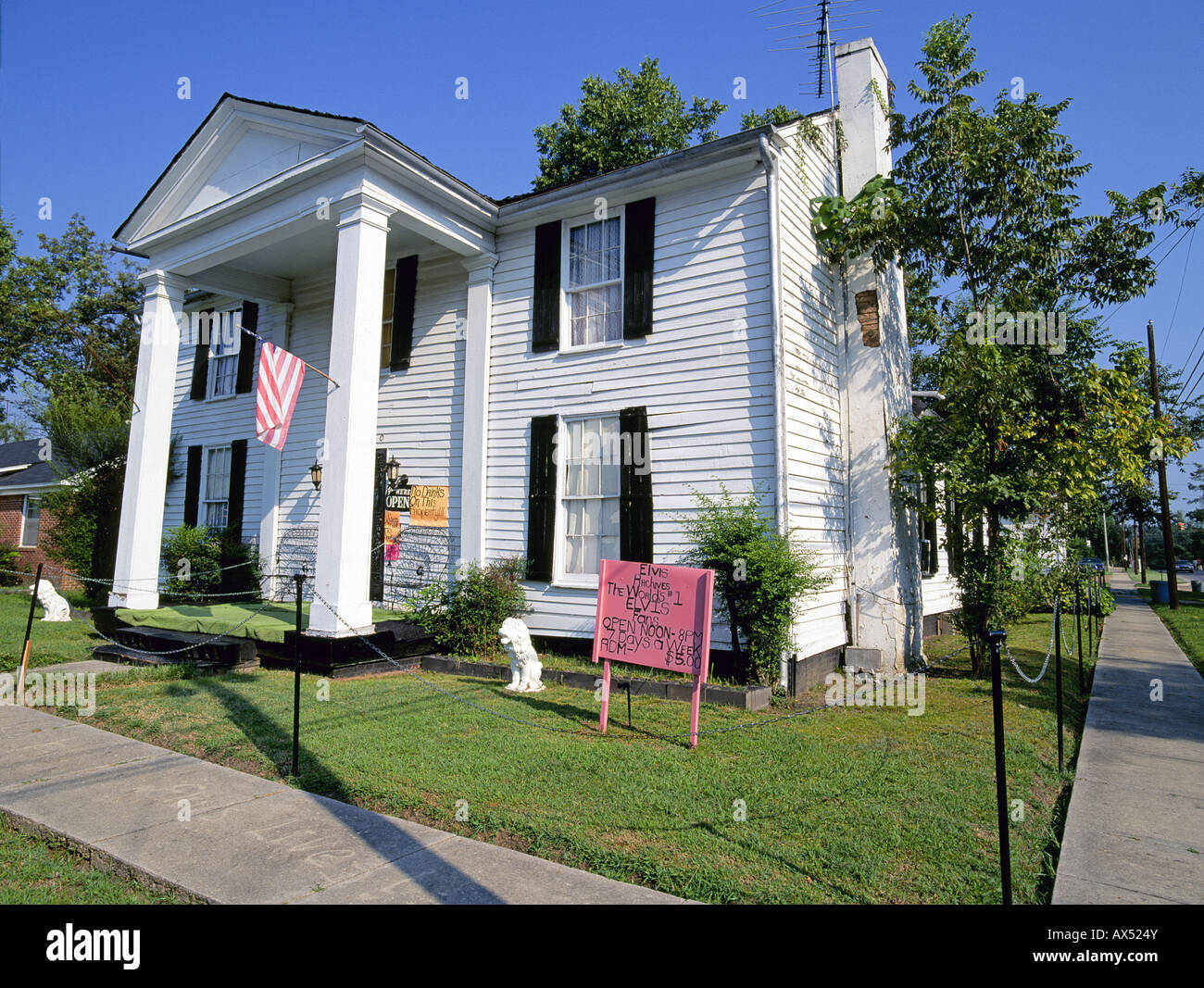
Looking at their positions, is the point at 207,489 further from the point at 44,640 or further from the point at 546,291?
the point at 546,291

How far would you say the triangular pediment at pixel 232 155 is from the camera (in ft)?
34.4

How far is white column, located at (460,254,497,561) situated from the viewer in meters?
11.1

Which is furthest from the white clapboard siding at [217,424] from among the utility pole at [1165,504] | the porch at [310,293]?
the utility pole at [1165,504]

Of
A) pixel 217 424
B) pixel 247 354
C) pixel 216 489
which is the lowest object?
pixel 216 489

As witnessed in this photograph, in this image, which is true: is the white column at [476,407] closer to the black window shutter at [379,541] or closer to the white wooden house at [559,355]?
the white wooden house at [559,355]

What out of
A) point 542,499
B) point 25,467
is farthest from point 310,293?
point 25,467

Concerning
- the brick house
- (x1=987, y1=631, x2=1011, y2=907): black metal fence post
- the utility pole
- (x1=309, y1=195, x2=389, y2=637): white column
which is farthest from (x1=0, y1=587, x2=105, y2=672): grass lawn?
the utility pole

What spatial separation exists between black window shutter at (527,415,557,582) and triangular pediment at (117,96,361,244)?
184 inches

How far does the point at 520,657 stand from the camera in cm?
820

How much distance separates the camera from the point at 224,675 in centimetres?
926

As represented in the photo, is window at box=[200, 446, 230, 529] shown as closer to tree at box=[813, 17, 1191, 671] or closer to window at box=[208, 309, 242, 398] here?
window at box=[208, 309, 242, 398]

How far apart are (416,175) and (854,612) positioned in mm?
8784

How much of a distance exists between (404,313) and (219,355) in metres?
6.09
